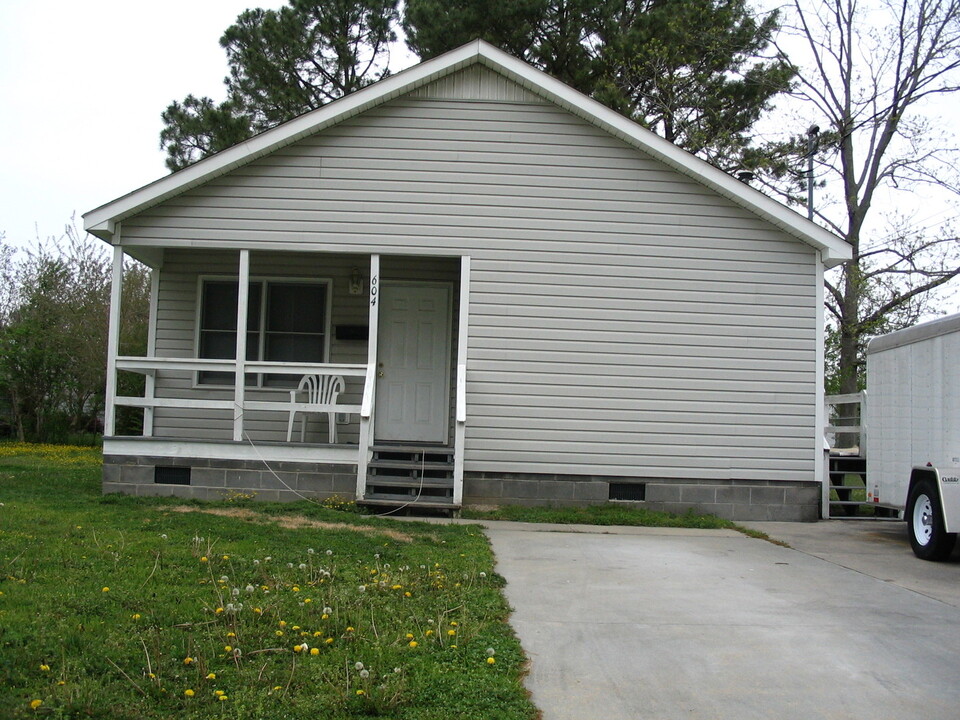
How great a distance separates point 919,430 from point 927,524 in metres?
0.92

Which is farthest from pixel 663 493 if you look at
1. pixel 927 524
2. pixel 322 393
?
pixel 322 393

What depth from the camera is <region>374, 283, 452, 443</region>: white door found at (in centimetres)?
1193

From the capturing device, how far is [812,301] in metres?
11.1

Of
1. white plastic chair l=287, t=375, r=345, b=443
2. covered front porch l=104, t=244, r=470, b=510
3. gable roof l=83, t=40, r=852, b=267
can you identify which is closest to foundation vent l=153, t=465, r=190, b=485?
covered front porch l=104, t=244, r=470, b=510

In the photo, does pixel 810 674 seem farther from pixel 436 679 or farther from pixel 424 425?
pixel 424 425

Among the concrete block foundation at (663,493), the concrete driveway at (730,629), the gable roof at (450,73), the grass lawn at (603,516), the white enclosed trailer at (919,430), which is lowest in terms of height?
the concrete driveway at (730,629)

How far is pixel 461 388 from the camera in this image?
10273mm

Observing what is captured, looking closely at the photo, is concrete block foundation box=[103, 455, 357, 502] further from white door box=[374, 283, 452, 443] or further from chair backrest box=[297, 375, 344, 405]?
white door box=[374, 283, 452, 443]

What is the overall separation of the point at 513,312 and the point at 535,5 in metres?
10.5

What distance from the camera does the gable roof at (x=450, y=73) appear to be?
34.7 ft

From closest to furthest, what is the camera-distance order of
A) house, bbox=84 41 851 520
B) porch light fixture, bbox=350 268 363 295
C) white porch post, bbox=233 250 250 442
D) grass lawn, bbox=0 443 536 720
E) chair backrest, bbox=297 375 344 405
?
grass lawn, bbox=0 443 536 720 → white porch post, bbox=233 250 250 442 → house, bbox=84 41 851 520 → chair backrest, bbox=297 375 344 405 → porch light fixture, bbox=350 268 363 295

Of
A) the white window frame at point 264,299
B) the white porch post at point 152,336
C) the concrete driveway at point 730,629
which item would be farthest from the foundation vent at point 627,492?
the white porch post at point 152,336

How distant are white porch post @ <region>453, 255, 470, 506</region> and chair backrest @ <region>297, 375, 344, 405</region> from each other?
1596 millimetres

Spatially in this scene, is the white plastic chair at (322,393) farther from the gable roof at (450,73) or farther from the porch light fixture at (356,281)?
the gable roof at (450,73)
